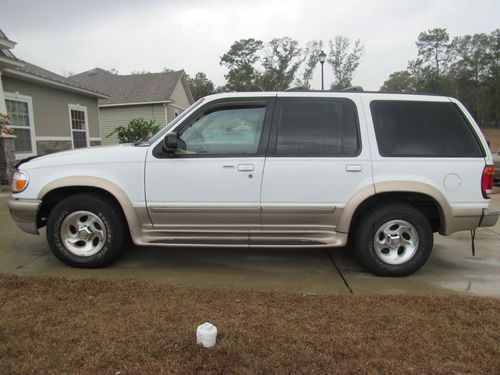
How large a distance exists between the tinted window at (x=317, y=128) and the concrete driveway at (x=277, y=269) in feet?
4.33

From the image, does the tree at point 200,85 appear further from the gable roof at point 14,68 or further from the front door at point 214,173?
the front door at point 214,173

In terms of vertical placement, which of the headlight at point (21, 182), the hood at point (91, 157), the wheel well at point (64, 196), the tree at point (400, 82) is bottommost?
the wheel well at point (64, 196)

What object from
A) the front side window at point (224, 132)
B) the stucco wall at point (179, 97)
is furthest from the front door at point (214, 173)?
the stucco wall at point (179, 97)

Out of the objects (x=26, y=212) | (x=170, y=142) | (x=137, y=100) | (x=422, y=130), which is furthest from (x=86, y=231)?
(x=137, y=100)

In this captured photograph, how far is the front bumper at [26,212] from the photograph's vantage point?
4410mm

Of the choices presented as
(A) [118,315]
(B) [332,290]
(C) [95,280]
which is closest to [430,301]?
(B) [332,290]

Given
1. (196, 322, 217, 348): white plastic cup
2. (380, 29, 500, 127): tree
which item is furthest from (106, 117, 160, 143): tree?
(380, 29, 500, 127): tree

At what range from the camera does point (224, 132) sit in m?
4.37

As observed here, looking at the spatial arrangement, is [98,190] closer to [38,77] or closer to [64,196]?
[64,196]

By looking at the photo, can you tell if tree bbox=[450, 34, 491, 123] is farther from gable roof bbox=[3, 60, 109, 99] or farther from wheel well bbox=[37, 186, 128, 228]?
wheel well bbox=[37, 186, 128, 228]

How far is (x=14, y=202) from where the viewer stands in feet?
14.7

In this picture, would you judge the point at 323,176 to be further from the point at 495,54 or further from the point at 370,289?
the point at 495,54

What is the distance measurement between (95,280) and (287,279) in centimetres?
192

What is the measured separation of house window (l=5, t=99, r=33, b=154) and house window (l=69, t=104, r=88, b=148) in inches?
101
